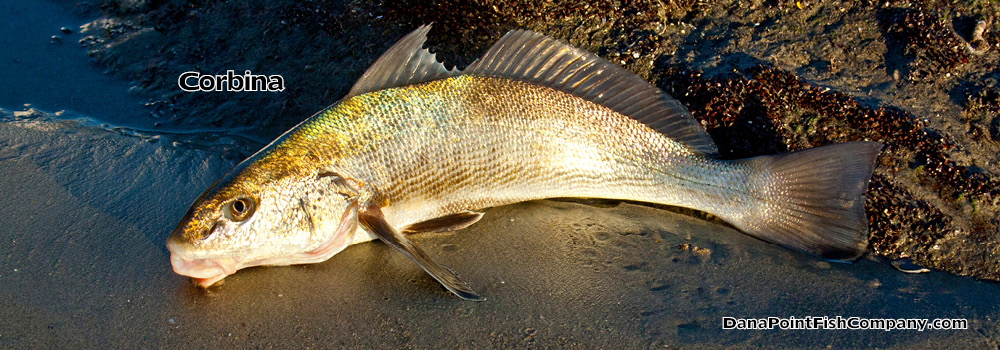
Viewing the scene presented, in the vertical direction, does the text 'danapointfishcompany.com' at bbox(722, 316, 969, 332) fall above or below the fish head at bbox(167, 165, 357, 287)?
above

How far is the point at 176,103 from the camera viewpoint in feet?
17.2

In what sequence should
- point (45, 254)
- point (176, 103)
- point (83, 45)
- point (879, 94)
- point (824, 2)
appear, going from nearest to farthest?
point (45, 254)
point (879, 94)
point (824, 2)
point (176, 103)
point (83, 45)

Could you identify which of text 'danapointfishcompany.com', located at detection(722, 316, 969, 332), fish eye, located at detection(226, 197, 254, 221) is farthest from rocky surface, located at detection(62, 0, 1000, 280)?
fish eye, located at detection(226, 197, 254, 221)

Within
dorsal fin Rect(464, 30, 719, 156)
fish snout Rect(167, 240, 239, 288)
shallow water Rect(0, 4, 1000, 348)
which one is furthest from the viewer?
dorsal fin Rect(464, 30, 719, 156)

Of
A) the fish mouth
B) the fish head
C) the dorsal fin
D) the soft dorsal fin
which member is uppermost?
the dorsal fin

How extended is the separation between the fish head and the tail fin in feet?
7.11

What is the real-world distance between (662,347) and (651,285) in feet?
1.47

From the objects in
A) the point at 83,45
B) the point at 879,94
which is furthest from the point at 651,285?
the point at 83,45

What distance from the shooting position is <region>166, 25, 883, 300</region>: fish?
2904 millimetres

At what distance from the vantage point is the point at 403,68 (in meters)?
3.41

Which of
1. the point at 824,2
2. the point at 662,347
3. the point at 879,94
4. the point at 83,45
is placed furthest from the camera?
the point at 83,45

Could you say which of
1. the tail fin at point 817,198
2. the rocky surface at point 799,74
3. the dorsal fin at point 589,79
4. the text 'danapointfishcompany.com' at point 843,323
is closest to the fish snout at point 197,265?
the dorsal fin at point 589,79

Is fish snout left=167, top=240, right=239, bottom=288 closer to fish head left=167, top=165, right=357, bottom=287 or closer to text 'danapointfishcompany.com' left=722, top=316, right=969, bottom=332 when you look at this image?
fish head left=167, top=165, right=357, bottom=287

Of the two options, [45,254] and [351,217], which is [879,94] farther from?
[45,254]
